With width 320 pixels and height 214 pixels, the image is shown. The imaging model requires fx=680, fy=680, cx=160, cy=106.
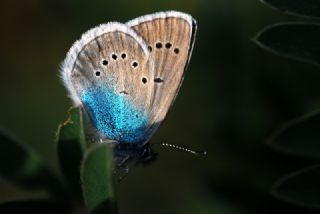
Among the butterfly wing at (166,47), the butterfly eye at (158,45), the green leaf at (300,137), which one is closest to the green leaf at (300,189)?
the green leaf at (300,137)

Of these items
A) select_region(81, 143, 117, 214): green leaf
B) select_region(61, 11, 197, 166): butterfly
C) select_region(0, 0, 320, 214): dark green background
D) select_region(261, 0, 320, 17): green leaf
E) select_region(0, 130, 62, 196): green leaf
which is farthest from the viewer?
select_region(61, 11, 197, 166): butterfly

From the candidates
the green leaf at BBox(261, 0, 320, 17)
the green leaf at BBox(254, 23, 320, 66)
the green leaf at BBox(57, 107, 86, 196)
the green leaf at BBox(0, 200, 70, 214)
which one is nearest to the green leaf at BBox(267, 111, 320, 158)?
the green leaf at BBox(254, 23, 320, 66)

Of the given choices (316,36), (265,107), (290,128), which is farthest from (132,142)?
(316,36)

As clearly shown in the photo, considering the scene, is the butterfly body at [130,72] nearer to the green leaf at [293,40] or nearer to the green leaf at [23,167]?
the green leaf at [23,167]

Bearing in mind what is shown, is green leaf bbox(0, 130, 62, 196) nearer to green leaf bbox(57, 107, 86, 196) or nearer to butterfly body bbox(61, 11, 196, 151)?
green leaf bbox(57, 107, 86, 196)

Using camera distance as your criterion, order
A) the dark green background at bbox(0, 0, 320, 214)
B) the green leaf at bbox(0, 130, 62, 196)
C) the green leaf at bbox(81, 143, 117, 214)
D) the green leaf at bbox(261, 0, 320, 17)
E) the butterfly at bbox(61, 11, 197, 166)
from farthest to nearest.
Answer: the butterfly at bbox(61, 11, 197, 166) → the dark green background at bbox(0, 0, 320, 214) → the green leaf at bbox(0, 130, 62, 196) → the green leaf at bbox(261, 0, 320, 17) → the green leaf at bbox(81, 143, 117, 214)

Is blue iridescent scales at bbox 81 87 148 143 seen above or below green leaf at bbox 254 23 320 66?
below

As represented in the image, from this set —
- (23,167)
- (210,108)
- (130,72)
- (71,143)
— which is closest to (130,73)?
(130,72)

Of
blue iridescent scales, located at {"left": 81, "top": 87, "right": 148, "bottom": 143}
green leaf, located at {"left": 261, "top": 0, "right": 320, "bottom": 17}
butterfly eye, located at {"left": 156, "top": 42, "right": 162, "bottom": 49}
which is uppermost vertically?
green leaf, located at {"left": 261, "top": 0, "right": 320, "bottom": 17}
